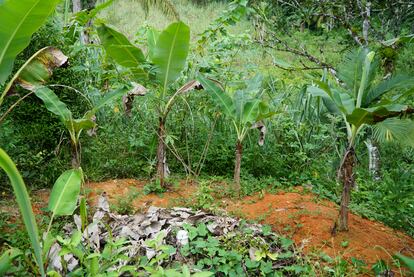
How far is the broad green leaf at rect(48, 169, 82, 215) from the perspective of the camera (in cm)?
310

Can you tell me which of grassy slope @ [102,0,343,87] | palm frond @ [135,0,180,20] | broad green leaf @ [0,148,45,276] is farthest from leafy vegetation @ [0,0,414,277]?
grassy slope @ [102,0,343,87]

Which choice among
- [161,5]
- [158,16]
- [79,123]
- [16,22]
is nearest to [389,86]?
[79,123]

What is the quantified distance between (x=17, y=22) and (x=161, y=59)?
5.15 ft

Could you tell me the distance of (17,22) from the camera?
3039 millimetres

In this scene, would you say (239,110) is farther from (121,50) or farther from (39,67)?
(39,67)

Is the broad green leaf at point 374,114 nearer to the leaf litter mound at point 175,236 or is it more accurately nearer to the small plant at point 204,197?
the leaf litter mound at point 175,236

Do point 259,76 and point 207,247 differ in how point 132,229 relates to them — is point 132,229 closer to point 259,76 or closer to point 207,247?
point 207,247

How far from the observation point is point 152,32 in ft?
16.3

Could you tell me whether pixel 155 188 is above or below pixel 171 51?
below

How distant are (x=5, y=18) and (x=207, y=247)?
7.95 ft

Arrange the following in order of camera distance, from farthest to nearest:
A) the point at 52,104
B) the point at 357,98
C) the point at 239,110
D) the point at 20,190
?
the point at 239,110 → the point at 52,104 → the point at 357,98 → the point at 20,190

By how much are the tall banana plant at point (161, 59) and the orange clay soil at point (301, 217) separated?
383 mm

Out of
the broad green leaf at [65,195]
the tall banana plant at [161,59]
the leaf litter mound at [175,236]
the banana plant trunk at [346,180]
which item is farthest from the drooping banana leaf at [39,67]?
the banana plant trunk at [346,180]

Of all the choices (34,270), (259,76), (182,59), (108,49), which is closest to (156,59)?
(182,59)
